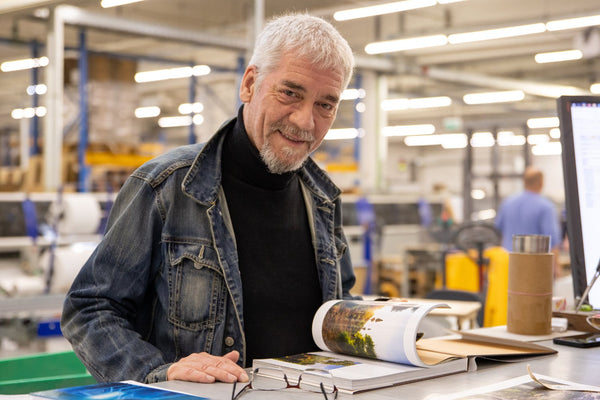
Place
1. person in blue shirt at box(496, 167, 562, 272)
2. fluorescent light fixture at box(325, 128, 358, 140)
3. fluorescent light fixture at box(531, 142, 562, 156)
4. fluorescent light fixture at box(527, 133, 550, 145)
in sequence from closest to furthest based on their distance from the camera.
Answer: person in blue shirt at box(496, 167, 562, 272) < fluorescent light fixture at box(325, 128, 358, 140) < fluorescent light fixture at box(531, 142, 562, 156) < fluorescent light fixture at box(527, 133, 550, 145)

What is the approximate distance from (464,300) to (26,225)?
4.18 metres

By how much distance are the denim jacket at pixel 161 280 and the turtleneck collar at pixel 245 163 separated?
0.21ft

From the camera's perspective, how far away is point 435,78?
14.7 m

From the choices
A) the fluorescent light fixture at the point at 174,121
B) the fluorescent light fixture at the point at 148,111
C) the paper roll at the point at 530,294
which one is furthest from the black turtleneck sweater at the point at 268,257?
the fluorescent light fixture at the point at 174,121

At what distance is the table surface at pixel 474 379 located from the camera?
1129mm

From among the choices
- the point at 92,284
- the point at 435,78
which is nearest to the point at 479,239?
the point at 92,284

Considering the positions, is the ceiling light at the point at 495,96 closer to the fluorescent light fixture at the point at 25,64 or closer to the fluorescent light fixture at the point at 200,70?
the fluorescent light fixture at the point at 200,70

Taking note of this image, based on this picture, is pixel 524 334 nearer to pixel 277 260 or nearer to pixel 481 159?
pixel 277 260

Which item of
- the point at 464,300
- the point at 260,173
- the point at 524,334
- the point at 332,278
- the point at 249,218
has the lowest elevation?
the point at 464,300

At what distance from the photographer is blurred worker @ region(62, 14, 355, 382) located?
1.52 meters

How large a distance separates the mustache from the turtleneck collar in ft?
0.40

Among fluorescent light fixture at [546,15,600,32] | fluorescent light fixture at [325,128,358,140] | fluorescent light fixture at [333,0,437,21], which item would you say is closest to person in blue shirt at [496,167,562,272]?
fluorescent light fixture at [333,0,437,21]

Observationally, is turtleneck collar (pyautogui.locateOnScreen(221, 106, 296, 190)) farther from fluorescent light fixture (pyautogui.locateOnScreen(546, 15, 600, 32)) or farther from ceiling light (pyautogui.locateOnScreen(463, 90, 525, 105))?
ceiling light (pyautogui.locateOnScreen(463, 90, 525, 105))

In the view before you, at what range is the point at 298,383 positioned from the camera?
1.17m
